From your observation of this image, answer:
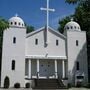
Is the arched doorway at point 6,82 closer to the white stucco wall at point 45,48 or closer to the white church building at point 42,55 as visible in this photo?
the white church building at point 42,55

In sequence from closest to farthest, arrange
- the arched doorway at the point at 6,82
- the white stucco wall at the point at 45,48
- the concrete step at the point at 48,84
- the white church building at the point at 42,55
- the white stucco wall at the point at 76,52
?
Answer: the concrete step at the point at 48,84 < the arched doorway at the point at 6,82 < the white church building at the point at 42,55 < the white stucco wall at the point at 45,48 < the white stucco wall at the point at 76,52

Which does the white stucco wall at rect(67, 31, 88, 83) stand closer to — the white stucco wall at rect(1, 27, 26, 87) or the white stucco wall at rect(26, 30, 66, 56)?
the white stucco wall at rect(26, 30, 66, 56)

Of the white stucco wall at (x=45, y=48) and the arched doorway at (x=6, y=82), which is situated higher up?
the white stucco wall at (x=45, y=48)

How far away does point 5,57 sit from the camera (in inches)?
1475

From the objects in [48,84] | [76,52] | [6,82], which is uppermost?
[76,52]

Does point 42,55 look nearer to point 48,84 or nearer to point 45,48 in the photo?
point 45,48

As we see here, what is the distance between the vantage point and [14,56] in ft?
124

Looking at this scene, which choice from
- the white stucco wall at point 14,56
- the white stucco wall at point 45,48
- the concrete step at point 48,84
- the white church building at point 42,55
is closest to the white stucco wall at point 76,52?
the white church building at point 42,55

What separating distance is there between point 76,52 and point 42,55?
526cm

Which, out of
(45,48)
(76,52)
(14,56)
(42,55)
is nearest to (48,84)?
(42,55)

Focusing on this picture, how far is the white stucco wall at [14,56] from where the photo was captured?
122 feet

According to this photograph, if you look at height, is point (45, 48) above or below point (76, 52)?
above

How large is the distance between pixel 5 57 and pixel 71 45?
33.3ft

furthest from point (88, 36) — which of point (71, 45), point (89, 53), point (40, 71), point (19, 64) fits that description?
point (19, 64)
